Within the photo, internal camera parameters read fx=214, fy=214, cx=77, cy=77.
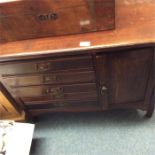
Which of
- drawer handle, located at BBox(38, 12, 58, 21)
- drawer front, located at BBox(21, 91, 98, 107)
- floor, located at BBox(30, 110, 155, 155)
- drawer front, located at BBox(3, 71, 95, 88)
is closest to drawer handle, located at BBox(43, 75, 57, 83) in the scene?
drawer front, located at BBox(3, 71, 95, 88)

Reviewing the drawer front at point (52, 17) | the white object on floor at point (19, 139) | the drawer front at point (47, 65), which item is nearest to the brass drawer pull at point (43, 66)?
the drawer front at point (47, 65)

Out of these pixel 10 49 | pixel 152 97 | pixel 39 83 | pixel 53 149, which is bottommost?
pixel 53 149

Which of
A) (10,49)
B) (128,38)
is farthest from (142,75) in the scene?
(10,49)

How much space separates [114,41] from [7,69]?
0.49 m

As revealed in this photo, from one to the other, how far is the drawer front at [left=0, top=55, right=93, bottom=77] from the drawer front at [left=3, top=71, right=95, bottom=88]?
40mm

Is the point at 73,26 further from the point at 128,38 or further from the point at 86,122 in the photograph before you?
the point at 86,122

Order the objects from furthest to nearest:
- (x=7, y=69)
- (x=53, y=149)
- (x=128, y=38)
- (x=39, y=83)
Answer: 1. (x=53, y=149)
2. (x=39, y=83)
3. (x=7, y=69)
4. (x=128, y=38)

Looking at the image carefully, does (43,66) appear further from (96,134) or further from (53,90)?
(96,134)

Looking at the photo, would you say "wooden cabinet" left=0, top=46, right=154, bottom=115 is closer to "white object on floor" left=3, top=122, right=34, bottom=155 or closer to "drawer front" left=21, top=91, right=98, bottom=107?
"drawer front" left=21, top=91, right=98, bottom=107

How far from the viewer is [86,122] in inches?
55.3

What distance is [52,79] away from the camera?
41.1 inches

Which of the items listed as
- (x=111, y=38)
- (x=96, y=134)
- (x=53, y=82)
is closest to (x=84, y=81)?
(x=53, y=82)

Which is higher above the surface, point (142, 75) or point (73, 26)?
point (73, 26)

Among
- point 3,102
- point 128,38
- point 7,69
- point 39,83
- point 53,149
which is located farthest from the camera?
point 53,149
